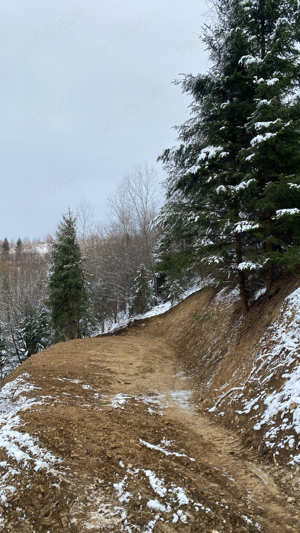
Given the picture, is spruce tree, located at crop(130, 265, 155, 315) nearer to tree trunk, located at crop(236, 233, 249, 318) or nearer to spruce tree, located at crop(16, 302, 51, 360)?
spruce tree, located at crop(16, 302, 51, 360)

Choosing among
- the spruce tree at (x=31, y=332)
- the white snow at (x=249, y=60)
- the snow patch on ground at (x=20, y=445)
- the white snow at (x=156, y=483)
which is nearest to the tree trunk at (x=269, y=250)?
the white snow at (x=249, y=60)

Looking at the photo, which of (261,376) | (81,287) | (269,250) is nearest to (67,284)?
(81,287)

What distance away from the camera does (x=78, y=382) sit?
775 cm

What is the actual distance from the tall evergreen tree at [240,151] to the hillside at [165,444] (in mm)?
1681

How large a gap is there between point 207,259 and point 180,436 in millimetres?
3908

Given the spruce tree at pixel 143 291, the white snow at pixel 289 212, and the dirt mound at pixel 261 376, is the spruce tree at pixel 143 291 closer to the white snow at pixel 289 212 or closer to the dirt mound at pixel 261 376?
the dirt mound at pixel 261 376

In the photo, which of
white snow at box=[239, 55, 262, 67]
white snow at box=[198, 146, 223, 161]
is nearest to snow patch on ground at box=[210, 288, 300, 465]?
white snow at box=[198, 146, 223, 161]

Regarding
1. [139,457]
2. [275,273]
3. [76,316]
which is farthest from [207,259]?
[76,316]

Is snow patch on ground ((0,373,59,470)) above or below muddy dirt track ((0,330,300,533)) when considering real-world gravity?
above

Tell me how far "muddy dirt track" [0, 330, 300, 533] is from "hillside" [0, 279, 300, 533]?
13 millimetres

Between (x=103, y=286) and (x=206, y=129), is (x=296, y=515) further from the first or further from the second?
(x=103, y=286)

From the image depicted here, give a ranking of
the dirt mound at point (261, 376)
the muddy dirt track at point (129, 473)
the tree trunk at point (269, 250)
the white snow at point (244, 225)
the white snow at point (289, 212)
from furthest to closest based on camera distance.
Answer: the tree trunk at point (269, 250), the white snow at point (244, 225), the white snow at point (289, 212), the dirt mound at point (261, 376), the muddy dirt track at point (129, 473)

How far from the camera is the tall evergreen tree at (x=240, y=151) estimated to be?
6195 mm

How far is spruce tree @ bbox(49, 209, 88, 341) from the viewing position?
20094 mm
